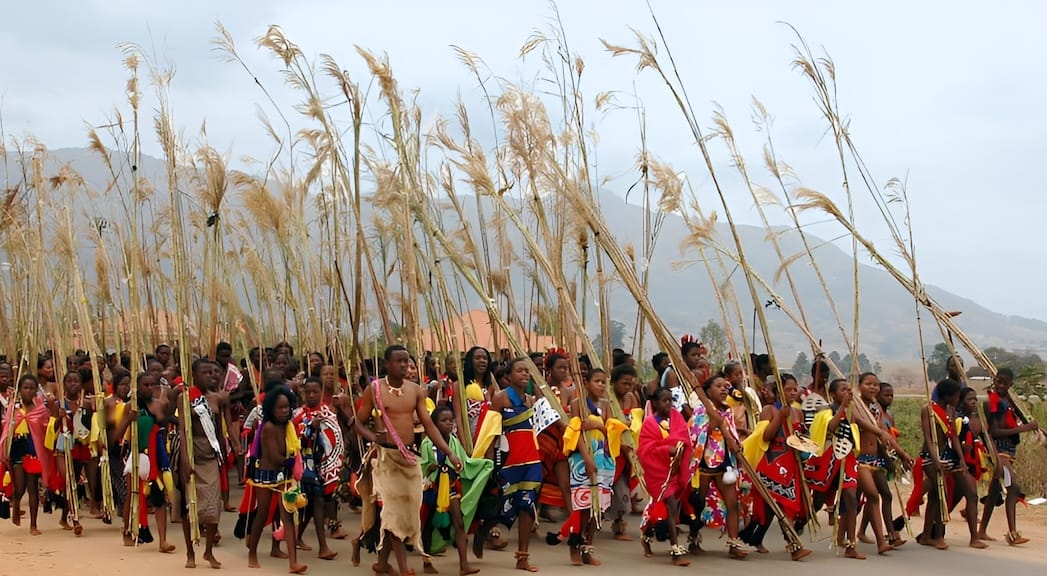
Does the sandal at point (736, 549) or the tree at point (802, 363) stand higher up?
the tree at point (802, 363)

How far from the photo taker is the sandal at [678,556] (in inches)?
303

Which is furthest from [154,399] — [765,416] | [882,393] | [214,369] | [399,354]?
[882,393]

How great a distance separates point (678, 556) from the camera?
7.79m

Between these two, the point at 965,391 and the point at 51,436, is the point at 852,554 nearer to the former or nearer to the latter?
the point at 965,391

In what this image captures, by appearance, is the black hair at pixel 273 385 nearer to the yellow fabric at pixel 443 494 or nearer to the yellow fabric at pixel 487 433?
the yellow fabric at pixel 443 494

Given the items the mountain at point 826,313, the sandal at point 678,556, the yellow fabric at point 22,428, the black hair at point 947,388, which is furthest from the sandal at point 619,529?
the mountain at point 826,313

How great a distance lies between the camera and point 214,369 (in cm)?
820

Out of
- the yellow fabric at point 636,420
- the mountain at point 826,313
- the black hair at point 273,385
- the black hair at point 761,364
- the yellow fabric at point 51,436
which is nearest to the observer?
the black hair at point 273,385

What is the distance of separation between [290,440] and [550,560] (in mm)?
2139

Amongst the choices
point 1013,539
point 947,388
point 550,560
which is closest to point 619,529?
point 550,560

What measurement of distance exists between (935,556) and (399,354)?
4.57 m

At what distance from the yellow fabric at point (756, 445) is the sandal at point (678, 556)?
903 mm

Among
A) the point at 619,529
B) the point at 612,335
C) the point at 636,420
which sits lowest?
the point at 619,529

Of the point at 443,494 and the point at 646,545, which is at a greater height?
the point at 443,494
